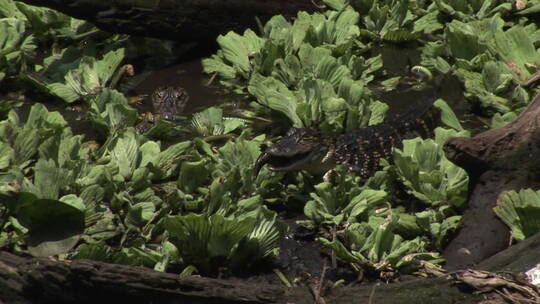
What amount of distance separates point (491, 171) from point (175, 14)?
3.04 metres

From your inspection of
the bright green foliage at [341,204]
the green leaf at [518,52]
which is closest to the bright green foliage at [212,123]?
the bright green foliage at [341,204]

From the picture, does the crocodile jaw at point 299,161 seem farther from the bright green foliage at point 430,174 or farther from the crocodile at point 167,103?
the crocodile at point 167,103

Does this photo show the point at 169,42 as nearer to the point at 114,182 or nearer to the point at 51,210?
the point at 114,182

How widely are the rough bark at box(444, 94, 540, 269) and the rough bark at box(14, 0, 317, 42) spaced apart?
9.69 ft

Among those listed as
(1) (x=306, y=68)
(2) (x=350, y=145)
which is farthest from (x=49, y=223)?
(1) (x=306, y=68)

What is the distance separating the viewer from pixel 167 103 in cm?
621

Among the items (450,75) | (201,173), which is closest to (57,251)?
(201,173)

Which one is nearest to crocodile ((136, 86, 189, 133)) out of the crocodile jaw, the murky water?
the murky water

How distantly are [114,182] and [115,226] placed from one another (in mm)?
297

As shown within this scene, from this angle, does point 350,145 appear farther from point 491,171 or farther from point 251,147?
point 491,171

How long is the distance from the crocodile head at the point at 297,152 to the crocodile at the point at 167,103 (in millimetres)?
1057

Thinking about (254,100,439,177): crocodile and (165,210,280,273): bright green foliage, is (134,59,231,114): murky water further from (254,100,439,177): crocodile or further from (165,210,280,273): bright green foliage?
(165,210,280,273): bright green foliage

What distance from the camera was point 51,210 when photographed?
13.8ft

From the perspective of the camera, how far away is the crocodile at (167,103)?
20.0ft
